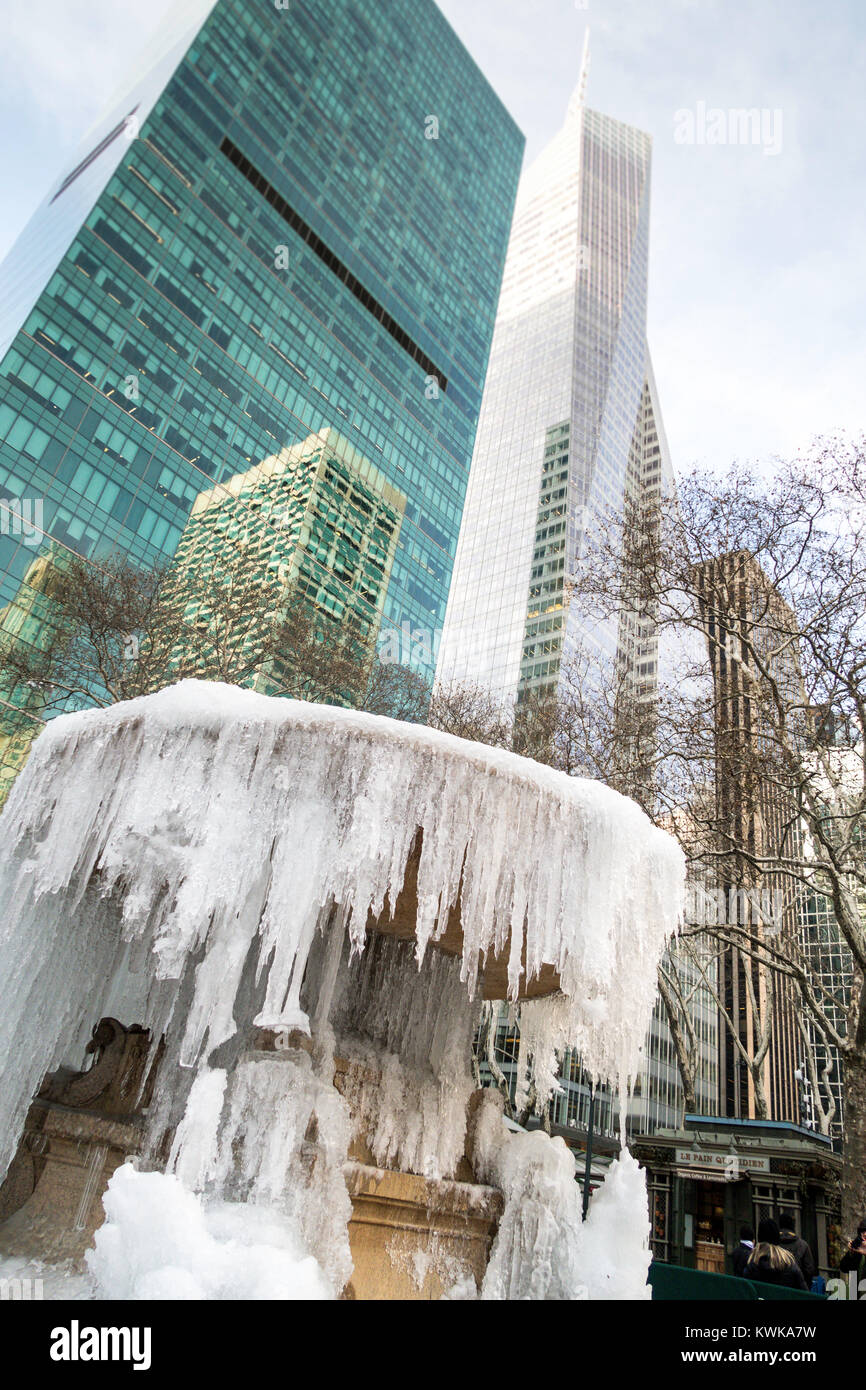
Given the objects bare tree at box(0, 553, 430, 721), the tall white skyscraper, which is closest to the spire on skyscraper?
the tall white skyscraper

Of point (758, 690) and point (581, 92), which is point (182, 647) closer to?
point (758, 690)

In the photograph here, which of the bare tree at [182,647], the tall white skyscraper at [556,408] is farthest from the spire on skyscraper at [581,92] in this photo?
the bare tree at [182,647]

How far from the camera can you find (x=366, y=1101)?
6.76m

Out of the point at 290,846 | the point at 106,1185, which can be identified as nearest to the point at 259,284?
the point at 290,846

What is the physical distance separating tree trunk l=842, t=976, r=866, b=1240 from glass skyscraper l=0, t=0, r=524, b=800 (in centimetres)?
3730

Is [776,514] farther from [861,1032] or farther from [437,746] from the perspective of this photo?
[437,746]

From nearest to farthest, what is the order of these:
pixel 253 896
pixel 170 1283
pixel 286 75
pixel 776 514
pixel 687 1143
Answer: pixel 170 1283 < pixel 253 896 < pixel 776 514 < pixel 687 1143 < pixel 286 75

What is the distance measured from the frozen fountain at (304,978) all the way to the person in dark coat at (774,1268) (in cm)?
185

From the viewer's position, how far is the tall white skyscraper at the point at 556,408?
8938 cm

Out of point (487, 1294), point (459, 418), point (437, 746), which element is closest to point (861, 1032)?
point (487, 1294)

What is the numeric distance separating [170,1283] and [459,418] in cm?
9155

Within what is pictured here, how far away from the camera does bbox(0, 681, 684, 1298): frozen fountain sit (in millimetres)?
5742

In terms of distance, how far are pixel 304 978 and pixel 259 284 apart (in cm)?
7454

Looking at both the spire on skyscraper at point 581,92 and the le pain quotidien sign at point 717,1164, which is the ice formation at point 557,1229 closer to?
the le pain quotidien sign at point 717,1164
